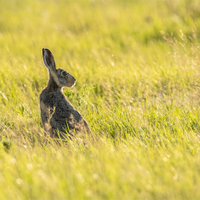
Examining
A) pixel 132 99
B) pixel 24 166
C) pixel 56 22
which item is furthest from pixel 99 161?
pixel 56 22

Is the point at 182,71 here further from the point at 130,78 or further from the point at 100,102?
the point at 100,102

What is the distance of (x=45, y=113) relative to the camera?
3809 mm

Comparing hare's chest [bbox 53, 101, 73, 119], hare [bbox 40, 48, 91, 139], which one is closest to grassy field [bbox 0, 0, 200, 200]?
hare [bbox 40, 48, 91, 139]

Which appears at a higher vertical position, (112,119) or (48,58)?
(48,58)

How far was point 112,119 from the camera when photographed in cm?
405

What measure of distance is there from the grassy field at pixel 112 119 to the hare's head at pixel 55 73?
398mm

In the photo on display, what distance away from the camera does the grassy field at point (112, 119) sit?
100 inches

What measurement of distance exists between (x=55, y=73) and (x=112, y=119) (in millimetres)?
919

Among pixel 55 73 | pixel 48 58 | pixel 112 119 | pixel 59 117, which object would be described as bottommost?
pixel 112 119

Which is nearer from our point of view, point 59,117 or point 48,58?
point 59,117

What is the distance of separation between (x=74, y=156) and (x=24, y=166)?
492 millimetres

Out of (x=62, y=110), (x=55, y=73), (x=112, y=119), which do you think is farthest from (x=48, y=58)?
(x=112, y=119)

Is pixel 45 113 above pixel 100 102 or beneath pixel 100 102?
above

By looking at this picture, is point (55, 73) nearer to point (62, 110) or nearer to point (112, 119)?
point (62, 110)
